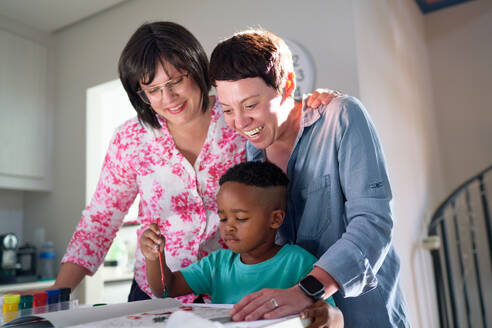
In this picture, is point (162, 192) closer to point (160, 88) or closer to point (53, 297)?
point (160, 88)

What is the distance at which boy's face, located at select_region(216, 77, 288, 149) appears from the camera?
1.04 metres

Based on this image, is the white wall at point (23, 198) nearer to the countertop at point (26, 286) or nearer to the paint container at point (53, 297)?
the countertop at point (26, 286)

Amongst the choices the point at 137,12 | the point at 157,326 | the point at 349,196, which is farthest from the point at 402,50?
the point at 157,326

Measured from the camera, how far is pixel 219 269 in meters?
1.16

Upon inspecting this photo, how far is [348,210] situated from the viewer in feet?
3.19

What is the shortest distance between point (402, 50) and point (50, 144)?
2625mm

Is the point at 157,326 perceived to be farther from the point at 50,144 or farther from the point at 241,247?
the point at 50,144

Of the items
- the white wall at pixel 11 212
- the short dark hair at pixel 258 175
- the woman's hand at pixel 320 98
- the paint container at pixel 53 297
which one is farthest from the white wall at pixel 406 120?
the white wall at pixel 11 212

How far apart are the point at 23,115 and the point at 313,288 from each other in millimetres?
3044

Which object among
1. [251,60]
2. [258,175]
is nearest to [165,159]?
[258,175]

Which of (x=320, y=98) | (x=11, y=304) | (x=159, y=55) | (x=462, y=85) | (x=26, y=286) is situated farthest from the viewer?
(x=462, y=85)

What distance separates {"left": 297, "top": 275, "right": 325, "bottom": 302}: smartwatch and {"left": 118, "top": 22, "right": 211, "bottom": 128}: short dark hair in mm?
708

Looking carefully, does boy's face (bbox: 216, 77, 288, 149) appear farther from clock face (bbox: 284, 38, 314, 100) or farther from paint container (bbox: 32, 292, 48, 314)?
clock face (bbox: 284, 38, 314, 100)

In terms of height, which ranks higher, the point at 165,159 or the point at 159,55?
the point at 159,55
